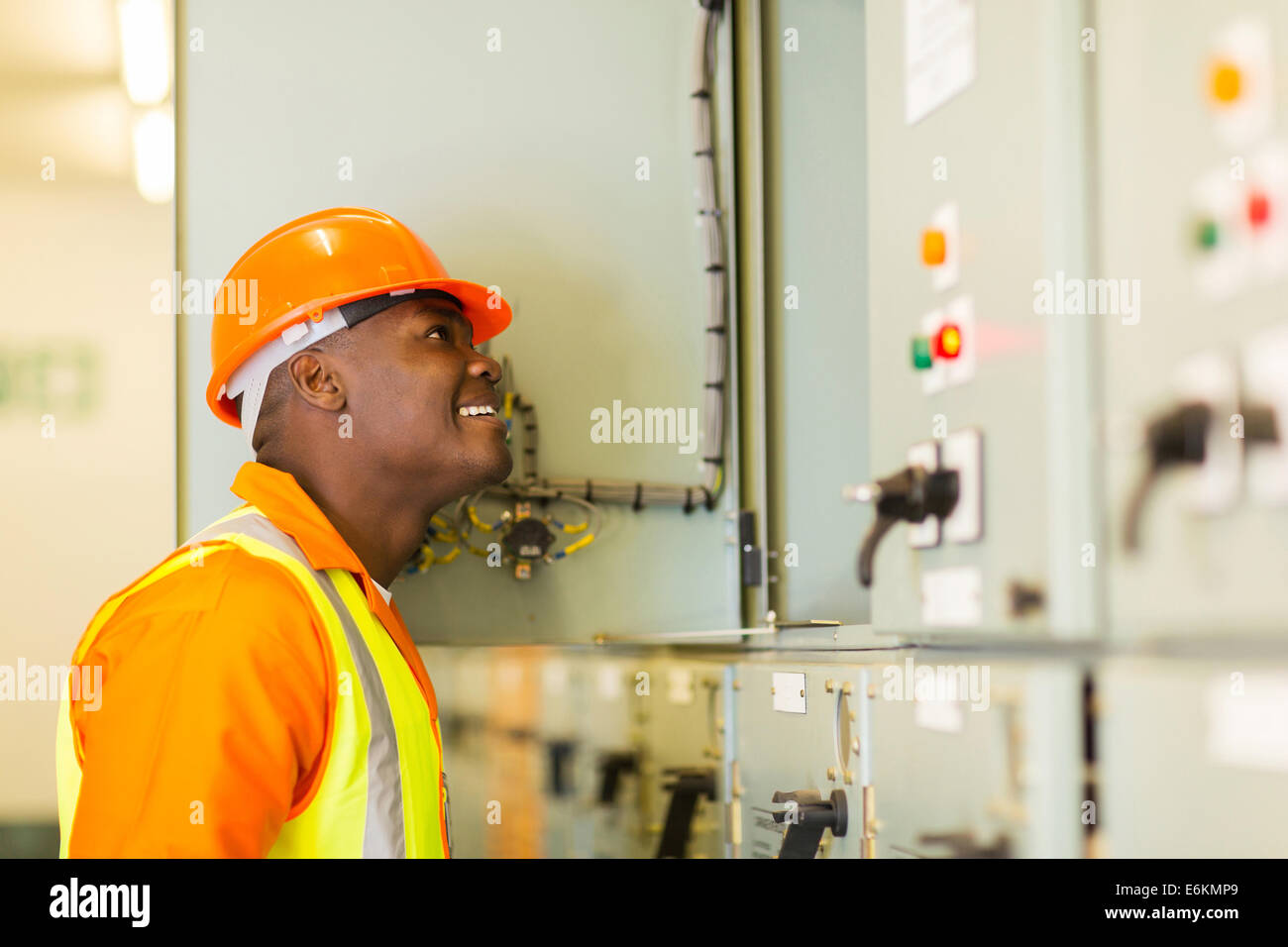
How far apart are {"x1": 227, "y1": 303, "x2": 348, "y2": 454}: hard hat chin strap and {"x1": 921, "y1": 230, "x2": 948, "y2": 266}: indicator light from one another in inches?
37.0

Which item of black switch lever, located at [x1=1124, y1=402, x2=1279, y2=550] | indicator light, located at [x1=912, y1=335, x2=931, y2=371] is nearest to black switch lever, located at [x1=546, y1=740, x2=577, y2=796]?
indicator light, located at [x1=912, y1=335, x2=931, y2=371]

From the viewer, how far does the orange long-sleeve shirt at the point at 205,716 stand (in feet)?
3.84

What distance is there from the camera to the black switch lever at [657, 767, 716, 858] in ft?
6.53

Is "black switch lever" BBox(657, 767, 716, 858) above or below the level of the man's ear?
below

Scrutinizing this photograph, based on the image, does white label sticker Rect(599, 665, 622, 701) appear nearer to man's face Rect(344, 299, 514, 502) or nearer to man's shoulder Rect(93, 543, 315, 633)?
man's face Rect(344, 299, 514, 502)

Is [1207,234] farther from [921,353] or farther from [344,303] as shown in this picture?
[344,303]

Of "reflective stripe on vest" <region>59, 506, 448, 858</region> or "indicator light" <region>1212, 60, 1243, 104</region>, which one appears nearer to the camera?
"indicator light" <region>1212, 60, 1243, 104</region>

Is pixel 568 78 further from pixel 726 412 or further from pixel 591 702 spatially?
pixel 591 702

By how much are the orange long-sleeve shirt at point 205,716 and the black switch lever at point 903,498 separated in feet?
2.08

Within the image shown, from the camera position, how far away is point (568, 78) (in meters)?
2.27

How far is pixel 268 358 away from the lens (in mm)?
1786

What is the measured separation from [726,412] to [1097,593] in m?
1.40
